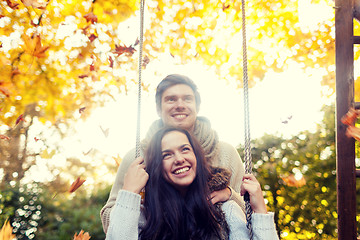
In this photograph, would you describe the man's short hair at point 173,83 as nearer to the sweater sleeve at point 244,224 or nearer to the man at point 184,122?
the man at point 184,122

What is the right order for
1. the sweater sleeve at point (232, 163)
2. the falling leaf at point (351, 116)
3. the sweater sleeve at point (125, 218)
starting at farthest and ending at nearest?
1. the sweater sleeve at point (232, 163)
2. the falling leaf at point (351, 116)
3. the sweater sleeve at point (125, 218)

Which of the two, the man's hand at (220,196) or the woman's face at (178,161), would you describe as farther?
the man's hand at (220,196)

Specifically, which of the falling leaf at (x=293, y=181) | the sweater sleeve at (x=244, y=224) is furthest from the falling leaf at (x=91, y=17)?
the sweater sleeve at (x=244, y=224)

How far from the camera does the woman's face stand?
163 centimetres

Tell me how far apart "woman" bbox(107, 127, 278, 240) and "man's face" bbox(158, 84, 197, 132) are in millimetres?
319

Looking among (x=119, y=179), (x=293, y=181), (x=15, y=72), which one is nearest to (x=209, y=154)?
(x=119, y=179)

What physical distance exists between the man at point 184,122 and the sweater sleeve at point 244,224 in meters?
0.24

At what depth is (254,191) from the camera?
155cm

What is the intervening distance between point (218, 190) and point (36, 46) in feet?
9.41

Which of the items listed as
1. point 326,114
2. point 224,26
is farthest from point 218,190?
point 224,26

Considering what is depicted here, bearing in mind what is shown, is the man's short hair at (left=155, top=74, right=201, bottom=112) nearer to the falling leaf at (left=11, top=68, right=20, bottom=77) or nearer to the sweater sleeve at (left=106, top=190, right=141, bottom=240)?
the sweater sleeve at (left=106, top=190, right=141, bottom=240)

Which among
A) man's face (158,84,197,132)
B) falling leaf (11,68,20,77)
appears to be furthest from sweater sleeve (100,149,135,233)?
falling leaf (11,68,20,77)

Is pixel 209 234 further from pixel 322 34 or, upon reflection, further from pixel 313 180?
pixel 322 34

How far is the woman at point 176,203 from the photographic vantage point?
157cm
